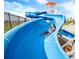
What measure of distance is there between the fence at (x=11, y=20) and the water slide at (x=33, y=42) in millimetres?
30

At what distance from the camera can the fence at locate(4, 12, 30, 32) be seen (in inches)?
47.1

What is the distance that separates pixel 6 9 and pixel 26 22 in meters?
0.19

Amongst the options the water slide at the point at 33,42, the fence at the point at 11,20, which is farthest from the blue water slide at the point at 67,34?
the fence at the point at 11,20

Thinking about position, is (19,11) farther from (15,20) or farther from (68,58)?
(68,58)

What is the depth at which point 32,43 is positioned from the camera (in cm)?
121

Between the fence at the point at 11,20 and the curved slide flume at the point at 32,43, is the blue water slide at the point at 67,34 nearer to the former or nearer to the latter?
the curved slide flume at the point at 32,43

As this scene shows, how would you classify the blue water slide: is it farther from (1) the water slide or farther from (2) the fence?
(2) the fence

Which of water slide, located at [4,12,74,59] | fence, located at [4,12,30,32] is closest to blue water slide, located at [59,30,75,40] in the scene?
water slide, located at [4,12,74,59]

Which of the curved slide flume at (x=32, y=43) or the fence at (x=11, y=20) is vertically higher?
the fence at (x=11, y=20)

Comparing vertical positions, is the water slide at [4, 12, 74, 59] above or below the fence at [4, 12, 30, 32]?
below

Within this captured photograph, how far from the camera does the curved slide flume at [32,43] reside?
3.87ft

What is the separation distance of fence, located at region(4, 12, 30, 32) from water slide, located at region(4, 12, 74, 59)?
0.03 meters
